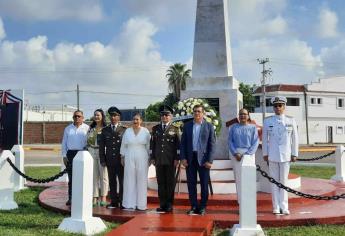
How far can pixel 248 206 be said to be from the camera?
19.8ft

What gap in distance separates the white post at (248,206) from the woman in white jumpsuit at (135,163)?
2.02 m

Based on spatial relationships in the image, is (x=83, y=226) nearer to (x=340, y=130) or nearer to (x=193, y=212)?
(x=193, y=212)

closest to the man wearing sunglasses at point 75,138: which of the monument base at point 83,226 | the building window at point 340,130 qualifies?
the monument base at point 83,226

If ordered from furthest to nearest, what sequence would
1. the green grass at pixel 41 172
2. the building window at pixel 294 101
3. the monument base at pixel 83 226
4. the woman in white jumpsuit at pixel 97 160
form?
the building window at pixel 294 101, the green grass at pixel 41 172, the woman in white jumpsuit at pixel 97 160, the monument base at pixel 83 226

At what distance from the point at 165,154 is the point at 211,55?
421 centimetres

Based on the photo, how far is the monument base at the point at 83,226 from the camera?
6.33 metres

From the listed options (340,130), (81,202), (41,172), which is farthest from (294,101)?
(81,202)

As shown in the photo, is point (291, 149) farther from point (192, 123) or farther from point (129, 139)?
point (129, 139)

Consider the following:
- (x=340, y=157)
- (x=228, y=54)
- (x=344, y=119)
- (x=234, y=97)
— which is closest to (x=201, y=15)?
(x=228, y=54)

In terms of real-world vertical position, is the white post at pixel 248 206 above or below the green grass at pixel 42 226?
above

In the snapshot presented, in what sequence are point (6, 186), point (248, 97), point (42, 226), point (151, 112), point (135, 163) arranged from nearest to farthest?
point (42, 226) < point (135, 163) < point (6, 186) < point (248, 97) < point (151, 112)

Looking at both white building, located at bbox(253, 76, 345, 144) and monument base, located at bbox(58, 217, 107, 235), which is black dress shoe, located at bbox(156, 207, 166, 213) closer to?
monument base, located at bbox(58, 217, 107, 235)

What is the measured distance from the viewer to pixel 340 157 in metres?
12.9

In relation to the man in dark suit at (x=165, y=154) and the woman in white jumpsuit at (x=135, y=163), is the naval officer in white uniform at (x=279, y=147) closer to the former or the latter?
the man in dark suit at (x=165, y=154)
